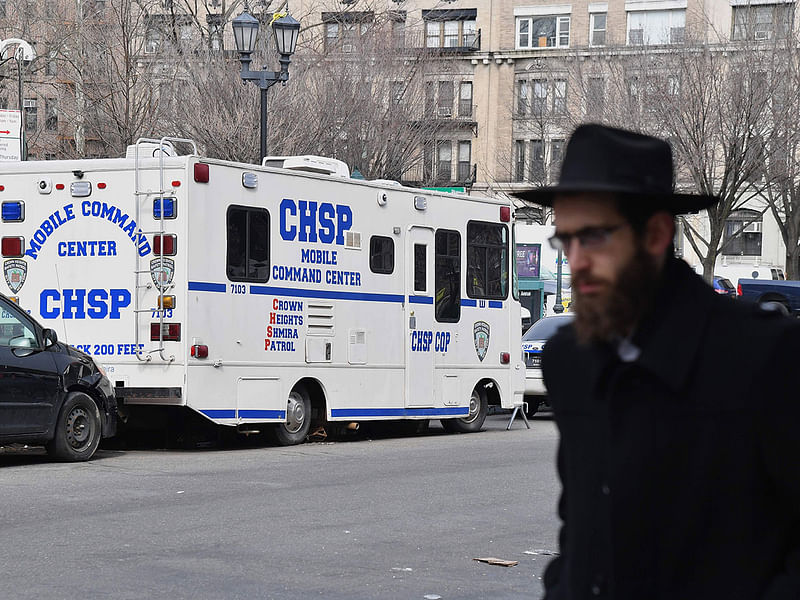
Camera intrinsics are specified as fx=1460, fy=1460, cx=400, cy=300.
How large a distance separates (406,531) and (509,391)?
10297 mm

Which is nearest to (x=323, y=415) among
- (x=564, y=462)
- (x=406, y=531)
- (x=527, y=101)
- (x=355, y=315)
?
(x=355, y=315)

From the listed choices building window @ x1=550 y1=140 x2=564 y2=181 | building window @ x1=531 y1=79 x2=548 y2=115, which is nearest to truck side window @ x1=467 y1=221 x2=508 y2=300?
building window @ x1=531 y1=79 x2=548 y2=115

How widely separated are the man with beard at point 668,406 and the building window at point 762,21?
127ft

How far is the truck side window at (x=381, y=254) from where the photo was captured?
58.3 feet

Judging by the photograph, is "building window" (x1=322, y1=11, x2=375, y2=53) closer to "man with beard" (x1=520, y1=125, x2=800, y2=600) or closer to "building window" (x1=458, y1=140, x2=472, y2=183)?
"building window" (x1=458, y1=140, x2=472, y2=183)

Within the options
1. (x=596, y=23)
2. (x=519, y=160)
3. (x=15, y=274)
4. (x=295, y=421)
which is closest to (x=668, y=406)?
(x=295, y=421)

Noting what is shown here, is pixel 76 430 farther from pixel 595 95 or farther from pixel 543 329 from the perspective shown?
pixel 595 95

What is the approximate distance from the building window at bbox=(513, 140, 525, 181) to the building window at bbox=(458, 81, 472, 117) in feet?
10.9

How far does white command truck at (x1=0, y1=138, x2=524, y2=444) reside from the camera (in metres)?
15.4

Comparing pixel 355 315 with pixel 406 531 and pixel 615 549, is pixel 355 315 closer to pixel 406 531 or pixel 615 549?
pixel 406 531

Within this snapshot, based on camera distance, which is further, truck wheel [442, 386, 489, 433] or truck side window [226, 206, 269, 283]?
truck wheel [442, 386, 489, 433]

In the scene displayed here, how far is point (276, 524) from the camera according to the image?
33.2 feet

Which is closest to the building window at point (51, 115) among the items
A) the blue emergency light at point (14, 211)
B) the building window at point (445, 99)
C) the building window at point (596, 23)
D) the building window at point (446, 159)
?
the building window at point (445, 99)

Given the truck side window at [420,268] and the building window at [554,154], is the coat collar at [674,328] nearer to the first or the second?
the truck side window at [420,268]
